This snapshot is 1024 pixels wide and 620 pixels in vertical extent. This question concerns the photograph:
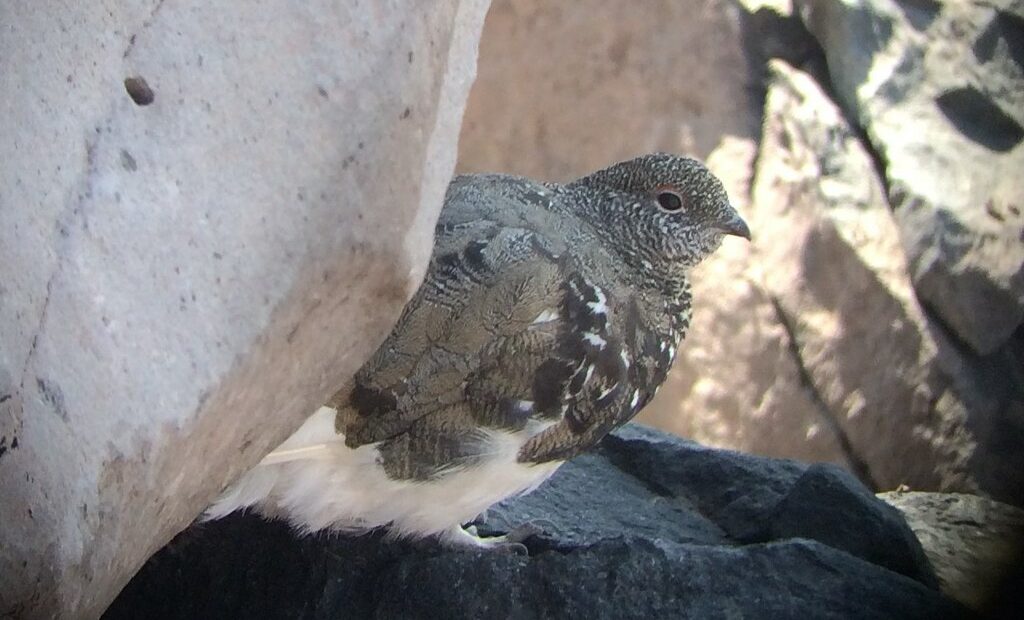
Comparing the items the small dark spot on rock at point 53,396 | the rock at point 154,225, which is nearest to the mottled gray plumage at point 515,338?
the rock at point 154,225

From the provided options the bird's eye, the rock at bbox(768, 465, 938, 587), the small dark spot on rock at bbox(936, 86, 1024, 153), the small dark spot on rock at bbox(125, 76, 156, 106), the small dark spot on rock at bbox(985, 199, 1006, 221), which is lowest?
the rock at bbox(768, 465, 938, 587)

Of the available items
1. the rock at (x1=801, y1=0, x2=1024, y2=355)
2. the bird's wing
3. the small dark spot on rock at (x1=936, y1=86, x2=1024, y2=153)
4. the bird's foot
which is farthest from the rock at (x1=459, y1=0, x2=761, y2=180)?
the bird's wing

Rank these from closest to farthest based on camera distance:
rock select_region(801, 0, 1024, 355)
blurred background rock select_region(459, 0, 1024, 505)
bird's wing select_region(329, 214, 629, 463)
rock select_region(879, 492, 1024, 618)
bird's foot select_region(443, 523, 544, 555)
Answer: rock select_region(879, 492, 1024, 618) < bird's wing select_region(329, 214, 629, 463) < bird's foot select_region(443, 523, 544, 555) < rock select_region(801, 0, 1024, 355) < blurred background rock select_region(459, 0, 1024, 505)

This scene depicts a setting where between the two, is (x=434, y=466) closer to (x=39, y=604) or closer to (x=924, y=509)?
(x=39, y=604)

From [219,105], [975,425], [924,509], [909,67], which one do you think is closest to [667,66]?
[909,67]

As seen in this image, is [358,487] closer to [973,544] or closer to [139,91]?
[139,91]

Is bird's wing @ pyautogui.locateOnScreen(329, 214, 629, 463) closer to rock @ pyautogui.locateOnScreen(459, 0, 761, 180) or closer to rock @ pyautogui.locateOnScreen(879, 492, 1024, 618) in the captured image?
rock @ pyautogui.locateOnScreen(879, 492, 1024, 618)
